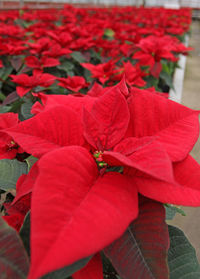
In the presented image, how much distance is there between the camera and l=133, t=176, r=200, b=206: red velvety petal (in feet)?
0.98

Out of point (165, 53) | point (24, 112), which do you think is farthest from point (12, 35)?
point (24, 112)

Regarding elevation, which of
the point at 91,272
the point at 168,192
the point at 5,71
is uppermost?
the point at 168,192

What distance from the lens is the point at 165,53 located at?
1291mm

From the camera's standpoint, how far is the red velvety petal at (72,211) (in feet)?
0.73

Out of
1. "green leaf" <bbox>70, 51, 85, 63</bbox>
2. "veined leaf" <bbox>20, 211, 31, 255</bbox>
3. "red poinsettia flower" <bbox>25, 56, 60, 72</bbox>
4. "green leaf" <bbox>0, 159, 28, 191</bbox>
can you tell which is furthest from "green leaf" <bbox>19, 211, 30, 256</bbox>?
"green leaf" <bbox>70, 51, 85, 63</bbox>

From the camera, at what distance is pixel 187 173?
1.09 ft

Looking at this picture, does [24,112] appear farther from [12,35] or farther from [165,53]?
[12,35]

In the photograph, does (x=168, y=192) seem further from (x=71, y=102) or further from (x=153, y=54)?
(x=153, y=54)

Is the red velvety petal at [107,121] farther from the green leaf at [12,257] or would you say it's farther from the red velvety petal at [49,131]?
the green leaf at [12,257]

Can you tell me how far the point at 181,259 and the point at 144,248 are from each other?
0.12 m

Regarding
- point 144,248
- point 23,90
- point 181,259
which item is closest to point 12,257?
point 144,248

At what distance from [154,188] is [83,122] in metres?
0.12

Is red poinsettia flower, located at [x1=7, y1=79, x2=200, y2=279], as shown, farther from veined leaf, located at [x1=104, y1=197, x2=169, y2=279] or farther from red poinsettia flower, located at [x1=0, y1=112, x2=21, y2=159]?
red poinsettia flower, located at [x1=0, y1=112, x2=21, y2=159]

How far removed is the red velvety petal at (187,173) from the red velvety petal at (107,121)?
0.08 metres
